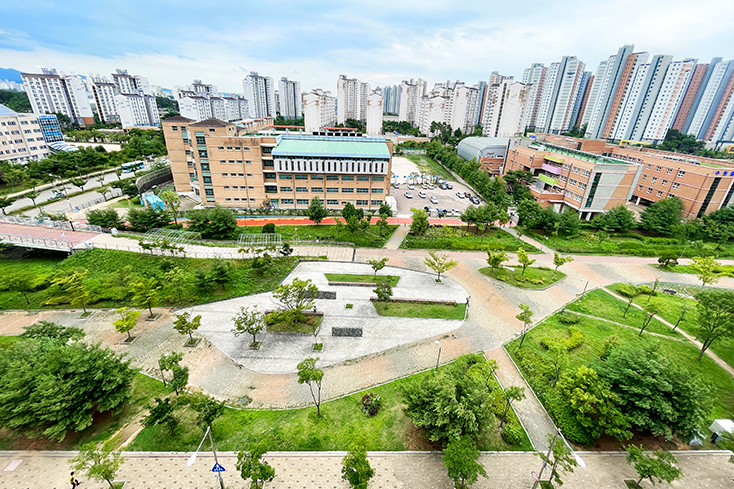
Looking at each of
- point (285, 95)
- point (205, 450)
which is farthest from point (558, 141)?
point (285, 95)

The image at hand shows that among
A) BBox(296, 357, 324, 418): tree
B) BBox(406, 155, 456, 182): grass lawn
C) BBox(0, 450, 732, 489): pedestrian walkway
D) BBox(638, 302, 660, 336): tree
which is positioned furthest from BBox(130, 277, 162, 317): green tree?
BBox(406, 155, 456, 182): grass lawn

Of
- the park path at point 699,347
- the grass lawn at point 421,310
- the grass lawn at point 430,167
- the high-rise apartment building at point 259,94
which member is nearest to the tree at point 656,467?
the park path at point 699,347

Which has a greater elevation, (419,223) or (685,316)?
(419,223)

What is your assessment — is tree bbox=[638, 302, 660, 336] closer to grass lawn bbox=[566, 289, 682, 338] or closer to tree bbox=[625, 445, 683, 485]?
grass lawn bbox=[566, 289, 682, 338]

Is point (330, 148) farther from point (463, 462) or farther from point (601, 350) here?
point (463, 462)

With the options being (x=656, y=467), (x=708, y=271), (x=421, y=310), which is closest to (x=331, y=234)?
(x=421, y=310)
